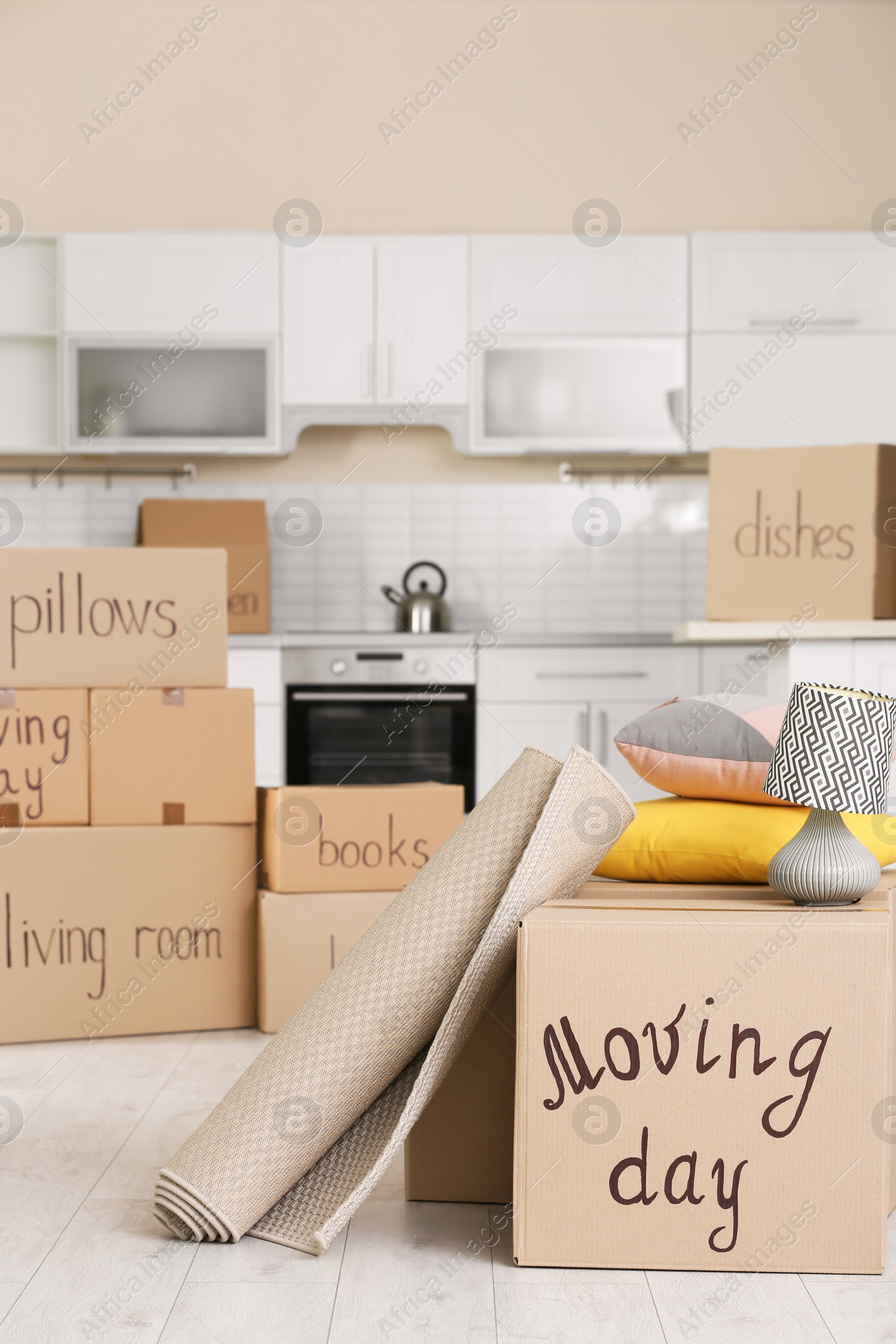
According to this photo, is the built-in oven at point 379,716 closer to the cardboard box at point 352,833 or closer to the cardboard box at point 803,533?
the cardboard box at point 352,833

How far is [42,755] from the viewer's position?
238 cm

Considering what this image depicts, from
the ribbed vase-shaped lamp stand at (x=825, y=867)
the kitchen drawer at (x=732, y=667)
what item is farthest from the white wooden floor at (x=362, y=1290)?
the kitchen drawer at (x=732, y=667)

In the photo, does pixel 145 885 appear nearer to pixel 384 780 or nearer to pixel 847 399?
pixel 384 780

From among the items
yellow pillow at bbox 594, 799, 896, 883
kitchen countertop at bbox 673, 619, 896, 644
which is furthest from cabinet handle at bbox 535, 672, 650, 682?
yellow pillow at bbox 594, 799, 896, 883

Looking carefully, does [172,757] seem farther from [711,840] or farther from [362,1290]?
[362,1290]

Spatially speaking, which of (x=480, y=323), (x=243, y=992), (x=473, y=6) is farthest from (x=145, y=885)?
(x=473, y=6)

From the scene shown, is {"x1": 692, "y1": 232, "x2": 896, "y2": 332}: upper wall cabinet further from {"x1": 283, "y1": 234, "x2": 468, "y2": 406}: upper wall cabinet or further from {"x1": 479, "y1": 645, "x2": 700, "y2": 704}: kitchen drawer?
{"x1": 479, "y1": 645, "x2": 700, "y2": 704}: kitchen drawer

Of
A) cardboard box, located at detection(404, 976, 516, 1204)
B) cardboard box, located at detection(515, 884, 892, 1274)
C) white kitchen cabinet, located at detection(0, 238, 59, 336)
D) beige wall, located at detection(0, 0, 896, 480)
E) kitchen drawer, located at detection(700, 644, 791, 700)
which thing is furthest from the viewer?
beige wall, located at detection(0, 0, 896, 480)

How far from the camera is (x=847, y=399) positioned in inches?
152

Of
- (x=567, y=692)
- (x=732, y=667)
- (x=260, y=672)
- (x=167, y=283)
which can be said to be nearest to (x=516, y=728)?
(x=567, y=692)

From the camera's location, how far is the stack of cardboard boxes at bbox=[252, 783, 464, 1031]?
2404mm

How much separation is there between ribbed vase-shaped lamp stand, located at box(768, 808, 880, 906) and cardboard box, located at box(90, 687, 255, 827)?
4.27ft

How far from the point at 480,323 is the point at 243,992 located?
236 centimetres

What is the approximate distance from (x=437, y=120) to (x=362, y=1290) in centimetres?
384
